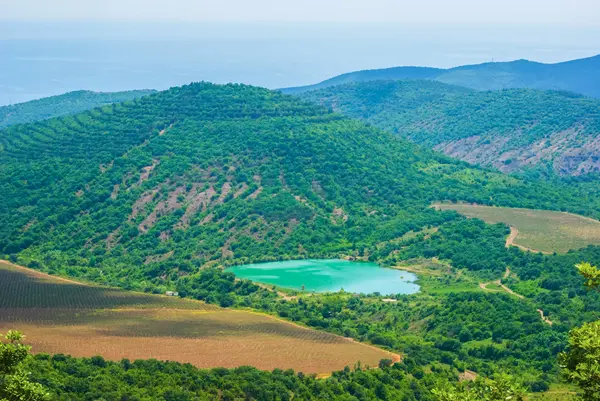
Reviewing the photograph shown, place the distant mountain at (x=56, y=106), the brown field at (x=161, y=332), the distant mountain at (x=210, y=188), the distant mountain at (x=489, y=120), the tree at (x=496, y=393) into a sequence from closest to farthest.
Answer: the tree at (x=496, y=393) → the brown field at (x=161, y=332) → the distant mountain at (x=210, y=188) → the distant mountain at (x=489, y=120) → the distant mountain at (x=56, y=106)

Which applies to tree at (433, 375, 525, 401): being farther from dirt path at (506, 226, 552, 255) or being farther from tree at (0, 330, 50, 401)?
dirt path at (506, 226, 552, 255)

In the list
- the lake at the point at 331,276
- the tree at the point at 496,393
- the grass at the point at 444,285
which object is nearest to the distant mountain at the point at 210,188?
the lake at the point at 331,276

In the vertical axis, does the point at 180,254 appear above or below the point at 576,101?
below

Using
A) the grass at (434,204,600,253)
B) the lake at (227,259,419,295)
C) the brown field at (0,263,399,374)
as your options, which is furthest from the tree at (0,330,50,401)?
the grass at (434,204,600,253)

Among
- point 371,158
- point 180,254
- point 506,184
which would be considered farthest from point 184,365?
point 506,184

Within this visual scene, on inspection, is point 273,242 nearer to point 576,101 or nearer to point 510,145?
point 510,145

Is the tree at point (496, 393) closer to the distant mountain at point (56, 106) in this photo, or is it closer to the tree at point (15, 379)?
the tree at point (15, 379)

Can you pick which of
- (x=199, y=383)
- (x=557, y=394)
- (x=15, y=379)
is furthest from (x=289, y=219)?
(x=15, y=379)
